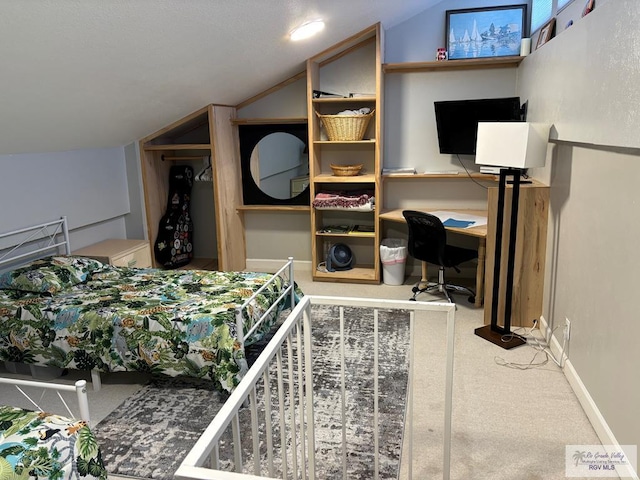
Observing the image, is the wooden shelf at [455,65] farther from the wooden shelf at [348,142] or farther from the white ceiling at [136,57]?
the wooden shelf at [348,142]

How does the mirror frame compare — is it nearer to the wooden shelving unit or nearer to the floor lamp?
the wooden shelving unit

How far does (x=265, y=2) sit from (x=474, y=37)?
227 centimetres

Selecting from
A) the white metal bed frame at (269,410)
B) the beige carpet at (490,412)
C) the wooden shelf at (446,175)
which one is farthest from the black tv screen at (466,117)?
the white metal bed frame at (269,410)

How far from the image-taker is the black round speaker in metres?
4.85

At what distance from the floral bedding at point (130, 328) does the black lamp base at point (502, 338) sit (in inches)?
59.3

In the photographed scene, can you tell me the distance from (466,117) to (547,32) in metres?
0.90

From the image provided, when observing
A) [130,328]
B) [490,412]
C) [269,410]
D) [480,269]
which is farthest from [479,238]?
[269,410]

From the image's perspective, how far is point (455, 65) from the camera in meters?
4.43

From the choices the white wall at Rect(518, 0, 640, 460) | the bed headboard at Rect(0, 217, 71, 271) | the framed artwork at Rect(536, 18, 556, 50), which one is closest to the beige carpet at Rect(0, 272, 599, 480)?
the white wall at Rect(518, 0, 640, 460)

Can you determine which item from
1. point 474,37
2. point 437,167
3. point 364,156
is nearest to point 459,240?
point 437,167

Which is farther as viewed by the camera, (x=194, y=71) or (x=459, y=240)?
(x=459, y=240)

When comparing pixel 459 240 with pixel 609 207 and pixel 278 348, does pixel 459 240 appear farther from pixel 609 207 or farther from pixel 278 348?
pixel 278 348

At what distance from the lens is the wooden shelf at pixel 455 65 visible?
4.28 m

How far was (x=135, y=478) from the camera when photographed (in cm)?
220
